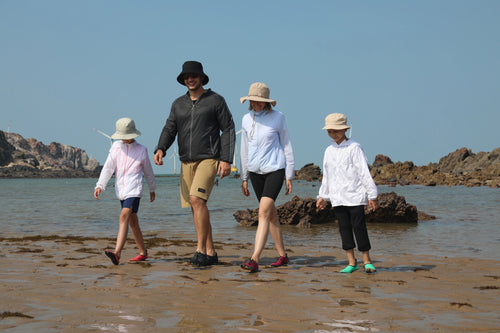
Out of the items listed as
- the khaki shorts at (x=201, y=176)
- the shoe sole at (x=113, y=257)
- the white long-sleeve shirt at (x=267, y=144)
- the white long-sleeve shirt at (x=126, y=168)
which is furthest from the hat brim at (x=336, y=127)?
the shoe sole at (x=113, y=257)

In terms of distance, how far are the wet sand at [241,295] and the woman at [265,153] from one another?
0.70 m

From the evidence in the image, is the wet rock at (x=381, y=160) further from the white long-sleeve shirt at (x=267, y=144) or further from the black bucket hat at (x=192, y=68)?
the black bucket hat at (x=192, y=68)

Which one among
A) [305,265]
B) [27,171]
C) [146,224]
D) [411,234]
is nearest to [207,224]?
[305,265]

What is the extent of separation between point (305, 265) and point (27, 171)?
177m

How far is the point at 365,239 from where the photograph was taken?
5602 millimetres

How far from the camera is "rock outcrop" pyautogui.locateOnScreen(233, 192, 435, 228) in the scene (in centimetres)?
1209

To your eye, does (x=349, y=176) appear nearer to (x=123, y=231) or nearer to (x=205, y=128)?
(x=205, y=128)

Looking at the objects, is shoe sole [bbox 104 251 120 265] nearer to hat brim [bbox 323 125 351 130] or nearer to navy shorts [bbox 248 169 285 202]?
navy shorts [bbox 248 169 285 202]

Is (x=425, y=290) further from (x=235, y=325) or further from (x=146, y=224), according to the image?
(x=146, y=224)

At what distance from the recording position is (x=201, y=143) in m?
5.95

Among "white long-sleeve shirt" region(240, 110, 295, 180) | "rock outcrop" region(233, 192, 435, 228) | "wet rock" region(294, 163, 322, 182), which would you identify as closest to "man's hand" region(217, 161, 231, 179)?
"white long-sleeve shirt" region(240, 110, 295, 180)

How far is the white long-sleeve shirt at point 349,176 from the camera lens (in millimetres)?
5527

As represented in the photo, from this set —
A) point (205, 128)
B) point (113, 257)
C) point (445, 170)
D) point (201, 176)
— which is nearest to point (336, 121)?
point (205, 128)

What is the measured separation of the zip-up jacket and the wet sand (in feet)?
4.26
